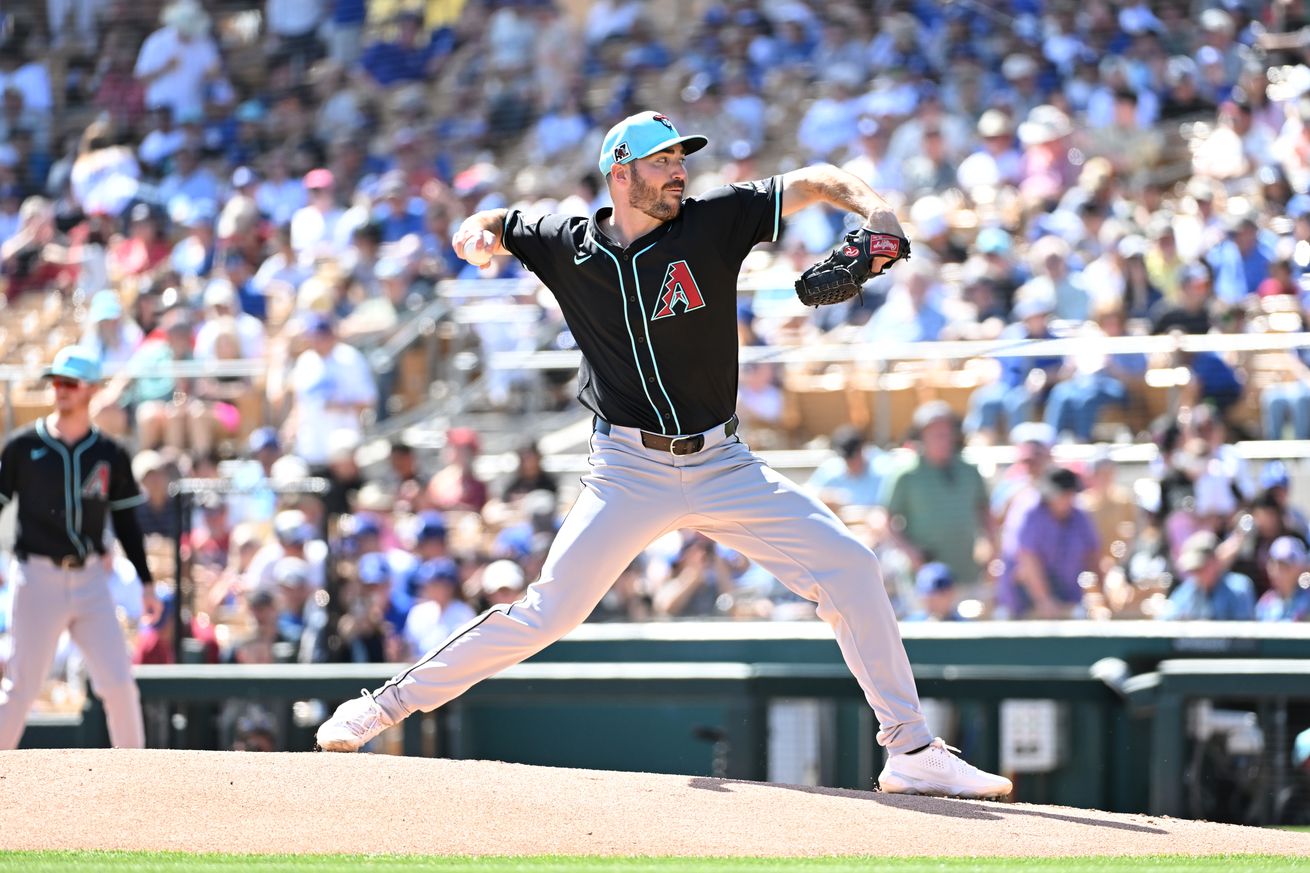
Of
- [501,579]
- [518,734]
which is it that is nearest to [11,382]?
[501,579]

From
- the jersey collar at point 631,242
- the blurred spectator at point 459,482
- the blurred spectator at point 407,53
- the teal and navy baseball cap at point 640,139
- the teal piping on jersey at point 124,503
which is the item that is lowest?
the blurred spectator at point 459,482

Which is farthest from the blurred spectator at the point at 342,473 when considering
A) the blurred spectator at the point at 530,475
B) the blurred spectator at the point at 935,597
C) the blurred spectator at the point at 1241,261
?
the blurred spectator at the point at 1241,261

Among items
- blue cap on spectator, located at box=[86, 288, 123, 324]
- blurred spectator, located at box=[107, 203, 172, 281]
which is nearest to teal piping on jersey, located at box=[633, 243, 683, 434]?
blue cap on spectator, located at box=[86, 288, 123, 324]

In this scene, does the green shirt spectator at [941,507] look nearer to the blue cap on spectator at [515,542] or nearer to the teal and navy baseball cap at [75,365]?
the blue cap on spectator at [515,542]

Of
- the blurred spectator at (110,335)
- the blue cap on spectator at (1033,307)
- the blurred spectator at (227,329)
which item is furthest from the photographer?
the blurred spectator at (110,335)

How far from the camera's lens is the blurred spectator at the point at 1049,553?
9.89m

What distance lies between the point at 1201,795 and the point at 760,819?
305cm

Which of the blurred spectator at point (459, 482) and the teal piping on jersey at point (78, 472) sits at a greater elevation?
the teal piping on jersey at point (78, 472)

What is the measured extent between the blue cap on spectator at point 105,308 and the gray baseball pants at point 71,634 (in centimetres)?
701

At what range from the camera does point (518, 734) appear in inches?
380

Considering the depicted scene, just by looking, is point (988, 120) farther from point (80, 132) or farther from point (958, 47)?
point (80, 132)

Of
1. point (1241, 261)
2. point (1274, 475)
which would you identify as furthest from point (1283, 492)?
point (1241, 261)

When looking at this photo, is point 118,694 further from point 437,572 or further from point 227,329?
point 227,329

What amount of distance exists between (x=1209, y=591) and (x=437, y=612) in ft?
12.7
